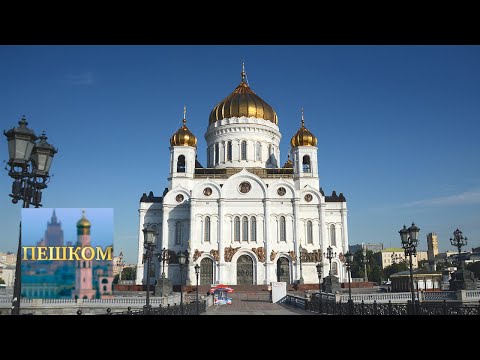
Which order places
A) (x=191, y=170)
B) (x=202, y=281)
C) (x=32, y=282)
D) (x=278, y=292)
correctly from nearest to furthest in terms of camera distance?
(x=32, y=282)
(x=278, y=292)
(x=202, y=281)
(x=191, y=170)

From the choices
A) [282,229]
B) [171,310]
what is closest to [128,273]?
[282,229]

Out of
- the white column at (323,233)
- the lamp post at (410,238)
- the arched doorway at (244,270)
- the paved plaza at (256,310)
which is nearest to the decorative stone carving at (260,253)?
the arched doorway at (244,270)

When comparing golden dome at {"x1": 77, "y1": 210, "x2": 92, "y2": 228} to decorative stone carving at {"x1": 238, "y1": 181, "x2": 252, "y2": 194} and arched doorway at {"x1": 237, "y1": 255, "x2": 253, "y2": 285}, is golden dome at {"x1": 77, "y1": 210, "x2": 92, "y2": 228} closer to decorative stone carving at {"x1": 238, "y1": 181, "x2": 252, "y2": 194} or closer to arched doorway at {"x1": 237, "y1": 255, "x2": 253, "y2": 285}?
arched doorway at {"x1": 237, "y1": 255, "x2": 253, "y2": 285}

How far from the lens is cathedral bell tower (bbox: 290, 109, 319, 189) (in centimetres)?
4544

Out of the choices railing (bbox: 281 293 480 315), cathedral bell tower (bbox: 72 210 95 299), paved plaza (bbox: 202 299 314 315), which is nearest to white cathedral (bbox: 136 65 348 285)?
railing (bbox: 281 293 480 315)

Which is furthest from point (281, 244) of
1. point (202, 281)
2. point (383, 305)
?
point (383, 305)

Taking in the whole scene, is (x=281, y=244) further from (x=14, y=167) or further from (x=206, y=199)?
(x=14, y=167)

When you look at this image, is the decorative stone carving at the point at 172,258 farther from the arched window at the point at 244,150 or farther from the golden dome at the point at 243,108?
the golden dome at the point at 243,108

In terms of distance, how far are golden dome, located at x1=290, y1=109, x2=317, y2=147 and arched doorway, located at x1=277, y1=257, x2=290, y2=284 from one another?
1238 centimetres

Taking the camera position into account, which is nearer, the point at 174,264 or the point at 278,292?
the point at 278,292

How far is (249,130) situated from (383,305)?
110 feet

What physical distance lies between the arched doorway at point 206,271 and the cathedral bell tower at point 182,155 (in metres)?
8.82
